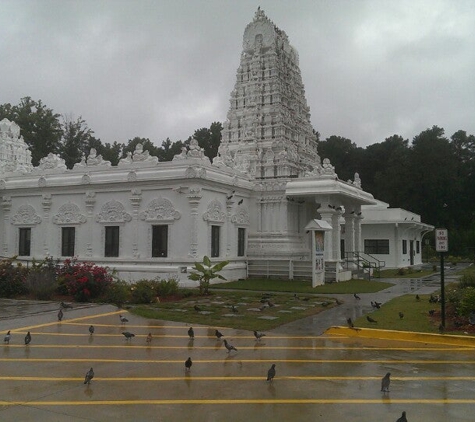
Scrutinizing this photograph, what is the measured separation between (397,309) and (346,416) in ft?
34.3

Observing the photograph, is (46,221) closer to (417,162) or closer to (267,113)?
(267,113)

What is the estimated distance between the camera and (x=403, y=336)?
11.5m

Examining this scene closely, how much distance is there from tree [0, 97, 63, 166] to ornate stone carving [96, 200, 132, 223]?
3536 centimetres

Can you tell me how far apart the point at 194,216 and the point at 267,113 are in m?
11.8

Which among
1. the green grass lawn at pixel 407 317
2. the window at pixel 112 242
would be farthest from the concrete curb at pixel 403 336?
the window at pixel 112 242

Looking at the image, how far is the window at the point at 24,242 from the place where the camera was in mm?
28734

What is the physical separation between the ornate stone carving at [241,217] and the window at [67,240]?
28.9ft

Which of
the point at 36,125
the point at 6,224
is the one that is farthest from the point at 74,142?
the point at 6,224

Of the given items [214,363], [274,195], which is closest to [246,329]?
[214,363]

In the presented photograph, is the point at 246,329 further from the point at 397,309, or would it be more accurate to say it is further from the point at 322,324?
the point at 397,309

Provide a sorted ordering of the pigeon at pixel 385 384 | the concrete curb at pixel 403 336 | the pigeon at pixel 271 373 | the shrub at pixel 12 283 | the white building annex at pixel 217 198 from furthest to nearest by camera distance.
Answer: the white building annex at pixel 217 198
the shrub at pixel 12 283
the concrete curb at pixel 403 336
the pigeon at pixel 271 373
the pigeon at pixel 385 384

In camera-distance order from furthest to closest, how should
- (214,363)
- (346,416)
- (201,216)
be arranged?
(201,216) → (214,363) → (346,416)

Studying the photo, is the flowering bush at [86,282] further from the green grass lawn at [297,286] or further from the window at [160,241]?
the green grass lawn at [297,286]

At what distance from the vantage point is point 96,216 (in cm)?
2636
